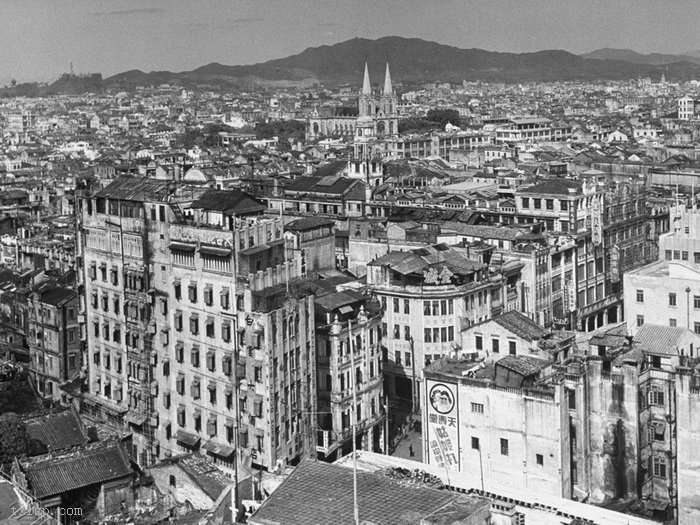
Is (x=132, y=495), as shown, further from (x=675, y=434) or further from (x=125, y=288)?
(x=675, y=434)

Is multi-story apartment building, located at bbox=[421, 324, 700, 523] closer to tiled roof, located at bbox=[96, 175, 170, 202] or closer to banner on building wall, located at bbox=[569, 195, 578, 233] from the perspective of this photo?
tiled roof, located at bbox=[96, 175, 170, 202]

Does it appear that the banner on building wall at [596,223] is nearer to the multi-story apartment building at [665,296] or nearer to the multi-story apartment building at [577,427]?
the multi-story apartment building at [665,296]

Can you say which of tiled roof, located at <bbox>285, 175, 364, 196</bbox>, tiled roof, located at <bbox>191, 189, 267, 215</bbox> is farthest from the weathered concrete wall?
tiled roof, located at <bbox>285, 175, 364, 196</bbox>

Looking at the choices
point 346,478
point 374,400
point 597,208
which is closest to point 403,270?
point 374,400

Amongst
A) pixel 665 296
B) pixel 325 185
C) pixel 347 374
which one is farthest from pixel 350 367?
pixel 325 185

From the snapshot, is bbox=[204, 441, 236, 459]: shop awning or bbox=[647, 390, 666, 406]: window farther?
bbox=[204, 441, 236, 459]: shop awning

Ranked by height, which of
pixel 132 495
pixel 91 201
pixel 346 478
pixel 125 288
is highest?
pixel 91 201
